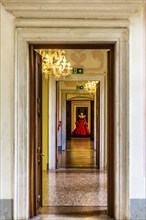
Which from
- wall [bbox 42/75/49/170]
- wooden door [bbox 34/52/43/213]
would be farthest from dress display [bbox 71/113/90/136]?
wooden door [bbox 34/52/43/213]

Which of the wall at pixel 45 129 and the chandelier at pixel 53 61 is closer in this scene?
the chandelier at pixel 53 61

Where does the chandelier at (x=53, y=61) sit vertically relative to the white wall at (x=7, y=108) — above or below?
above

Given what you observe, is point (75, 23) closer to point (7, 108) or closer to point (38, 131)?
point (7, 108)

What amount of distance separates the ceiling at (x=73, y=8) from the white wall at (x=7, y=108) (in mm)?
222

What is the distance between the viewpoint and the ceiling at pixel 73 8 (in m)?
3.87

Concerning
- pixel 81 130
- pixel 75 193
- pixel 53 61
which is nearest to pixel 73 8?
pixel 75 193

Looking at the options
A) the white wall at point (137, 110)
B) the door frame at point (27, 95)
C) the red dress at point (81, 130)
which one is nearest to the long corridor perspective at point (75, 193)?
the door frame at point (27, 95)

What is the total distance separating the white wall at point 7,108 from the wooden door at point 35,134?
38cm

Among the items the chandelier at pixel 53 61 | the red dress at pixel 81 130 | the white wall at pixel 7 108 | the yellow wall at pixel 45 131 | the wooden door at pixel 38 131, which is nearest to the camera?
the white wall at pixel 7 108

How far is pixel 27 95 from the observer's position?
13.9ft

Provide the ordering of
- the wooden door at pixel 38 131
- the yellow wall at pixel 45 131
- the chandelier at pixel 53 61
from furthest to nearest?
the yellow wall at pixel 45 131
the chandelier at pixel 53 61
the wooden door at pixel 38 131

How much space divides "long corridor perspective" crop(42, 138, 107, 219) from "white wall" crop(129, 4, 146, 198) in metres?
0.86

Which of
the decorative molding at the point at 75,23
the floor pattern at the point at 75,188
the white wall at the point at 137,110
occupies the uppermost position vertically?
the decorative molding at the point at 75,23

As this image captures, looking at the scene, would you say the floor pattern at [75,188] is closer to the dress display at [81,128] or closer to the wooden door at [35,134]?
the wooden door at [35,134]
